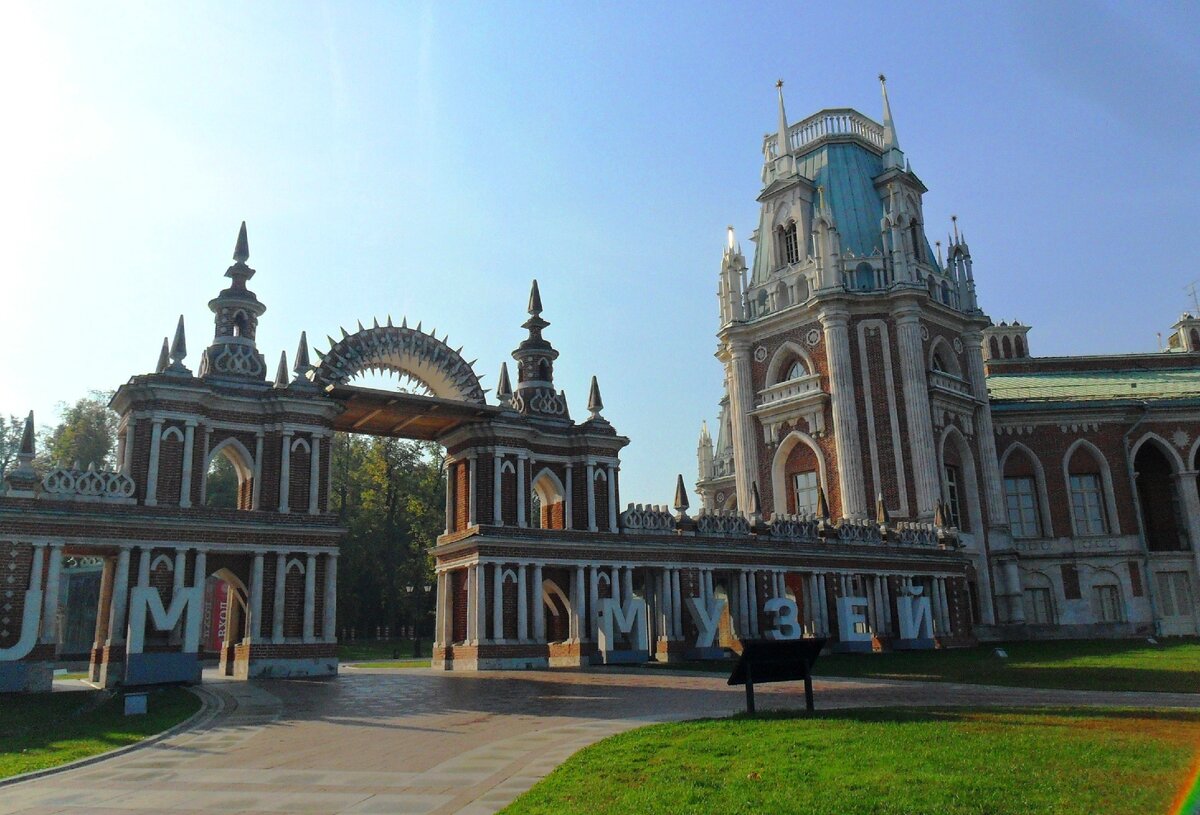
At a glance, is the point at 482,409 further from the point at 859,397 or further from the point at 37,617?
the point at 859,397

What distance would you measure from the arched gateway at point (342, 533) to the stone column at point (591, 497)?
0.06m

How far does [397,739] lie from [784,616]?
2447 centimetres

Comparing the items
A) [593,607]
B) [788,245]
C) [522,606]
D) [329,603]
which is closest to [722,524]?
[593,607]

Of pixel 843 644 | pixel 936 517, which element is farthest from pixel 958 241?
pixel 843 644

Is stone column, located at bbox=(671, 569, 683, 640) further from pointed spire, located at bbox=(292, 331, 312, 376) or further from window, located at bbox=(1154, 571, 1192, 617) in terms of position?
window, located at bbox=(1154, 571, 1192, 617)

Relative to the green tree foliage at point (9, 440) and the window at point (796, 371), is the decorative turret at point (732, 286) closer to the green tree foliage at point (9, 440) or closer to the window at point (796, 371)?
the window at point (796, 371)

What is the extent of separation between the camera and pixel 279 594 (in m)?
28.1

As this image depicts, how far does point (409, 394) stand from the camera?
103ft

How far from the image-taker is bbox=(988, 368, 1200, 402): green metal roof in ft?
172

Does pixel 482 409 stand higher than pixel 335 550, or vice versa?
pixel 482 409

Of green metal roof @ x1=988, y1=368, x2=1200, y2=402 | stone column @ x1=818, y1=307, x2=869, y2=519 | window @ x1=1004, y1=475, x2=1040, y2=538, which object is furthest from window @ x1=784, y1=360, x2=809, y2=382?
window @ x1=1004, y1=475, x2=1040, y2=538

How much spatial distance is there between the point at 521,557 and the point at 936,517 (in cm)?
2194

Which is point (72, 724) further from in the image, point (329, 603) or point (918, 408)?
point (918, 408)

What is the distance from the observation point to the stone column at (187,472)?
90.7ft
